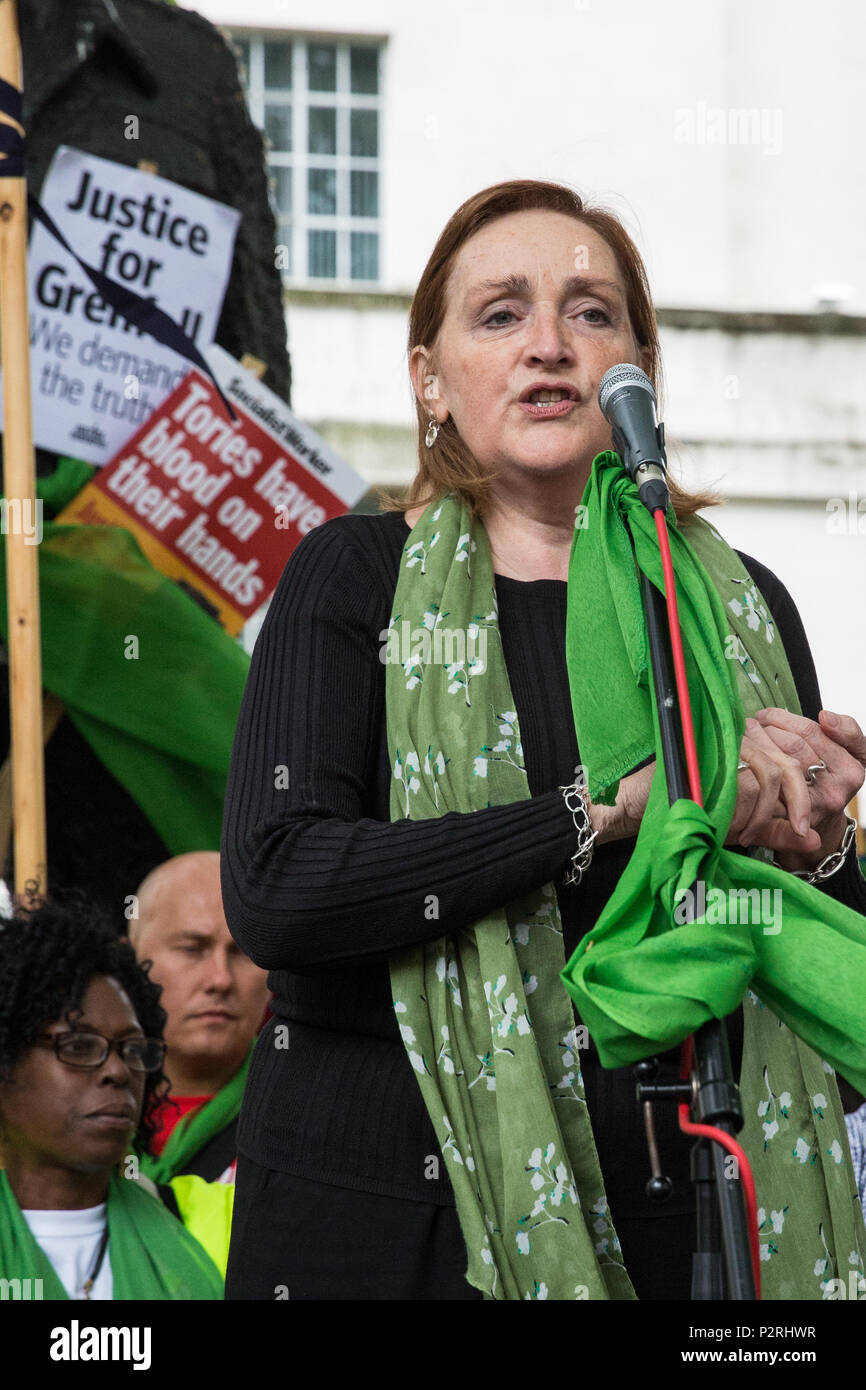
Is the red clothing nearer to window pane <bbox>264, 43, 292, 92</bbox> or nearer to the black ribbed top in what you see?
the black ribbed top

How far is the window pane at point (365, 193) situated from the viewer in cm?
1100

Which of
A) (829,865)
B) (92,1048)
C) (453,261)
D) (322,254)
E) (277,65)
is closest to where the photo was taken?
(829,865)

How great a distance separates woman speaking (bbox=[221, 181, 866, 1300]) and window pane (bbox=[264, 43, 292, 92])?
9.18 metres

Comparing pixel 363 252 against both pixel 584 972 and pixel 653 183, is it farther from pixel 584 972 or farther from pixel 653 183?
pixel 584 972

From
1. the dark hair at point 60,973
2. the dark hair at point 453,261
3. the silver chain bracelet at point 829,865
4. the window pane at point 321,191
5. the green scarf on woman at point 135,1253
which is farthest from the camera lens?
the window pane at point 321,191

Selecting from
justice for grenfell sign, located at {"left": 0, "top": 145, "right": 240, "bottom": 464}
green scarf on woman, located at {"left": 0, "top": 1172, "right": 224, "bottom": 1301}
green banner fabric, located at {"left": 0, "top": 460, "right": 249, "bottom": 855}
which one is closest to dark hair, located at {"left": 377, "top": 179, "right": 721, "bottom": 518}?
green scarf on woman, located at {"left": 0, "top": 1172, "right": 224, "bottom": 1301}

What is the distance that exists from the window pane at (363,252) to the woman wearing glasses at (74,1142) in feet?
26.7

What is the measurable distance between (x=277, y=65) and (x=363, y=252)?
1238 millimetres

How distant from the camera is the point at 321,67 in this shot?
35.8 ft

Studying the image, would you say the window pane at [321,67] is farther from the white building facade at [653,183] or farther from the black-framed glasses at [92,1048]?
the black-framed glasses at [92,1048]

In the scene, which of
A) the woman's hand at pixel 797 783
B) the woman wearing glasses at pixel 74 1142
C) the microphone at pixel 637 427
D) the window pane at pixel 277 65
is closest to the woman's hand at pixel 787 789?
the woman's hand at pixel 797 783

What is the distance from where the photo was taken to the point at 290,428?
441 centimetres

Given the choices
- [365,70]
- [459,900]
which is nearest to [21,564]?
[459,900]

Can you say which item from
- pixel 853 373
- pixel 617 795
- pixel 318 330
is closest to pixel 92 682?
pixel 617 795
